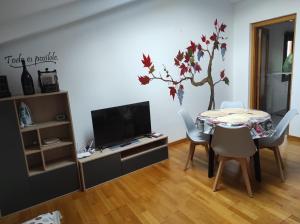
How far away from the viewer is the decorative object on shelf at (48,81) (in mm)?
2484

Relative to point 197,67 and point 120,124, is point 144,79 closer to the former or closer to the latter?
point 120,124

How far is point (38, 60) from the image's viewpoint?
8.64 feet

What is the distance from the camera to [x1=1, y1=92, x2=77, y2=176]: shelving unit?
2518mm

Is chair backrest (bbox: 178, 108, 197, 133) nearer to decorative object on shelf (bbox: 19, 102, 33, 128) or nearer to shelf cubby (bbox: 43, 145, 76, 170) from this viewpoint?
shelf cubby (bbox: 43, 145, 76, 170)

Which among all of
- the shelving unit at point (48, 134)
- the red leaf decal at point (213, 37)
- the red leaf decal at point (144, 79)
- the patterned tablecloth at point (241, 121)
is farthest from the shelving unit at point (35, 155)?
the red leaf decal at point (213, 37)

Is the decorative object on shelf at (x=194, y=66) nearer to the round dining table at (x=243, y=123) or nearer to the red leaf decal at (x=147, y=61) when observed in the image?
the red leaf decal at (x=147, y=61)

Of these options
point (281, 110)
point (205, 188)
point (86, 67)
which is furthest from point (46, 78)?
point (281, 110)

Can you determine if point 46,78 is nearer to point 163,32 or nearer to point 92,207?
point 92,207

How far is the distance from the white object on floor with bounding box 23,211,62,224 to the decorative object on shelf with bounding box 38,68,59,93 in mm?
1308

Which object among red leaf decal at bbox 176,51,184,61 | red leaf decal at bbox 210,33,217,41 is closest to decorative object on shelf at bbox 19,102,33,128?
red leaf decal at bbox 176,51,184,61

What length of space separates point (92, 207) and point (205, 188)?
131cm

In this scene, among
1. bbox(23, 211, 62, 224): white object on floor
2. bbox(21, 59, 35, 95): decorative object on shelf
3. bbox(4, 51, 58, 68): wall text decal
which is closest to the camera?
bbox(23, 211, 62, 224): white object on floor

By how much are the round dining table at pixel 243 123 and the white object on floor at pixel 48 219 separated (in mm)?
1817

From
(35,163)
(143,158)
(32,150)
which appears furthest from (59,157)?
(143,158)
